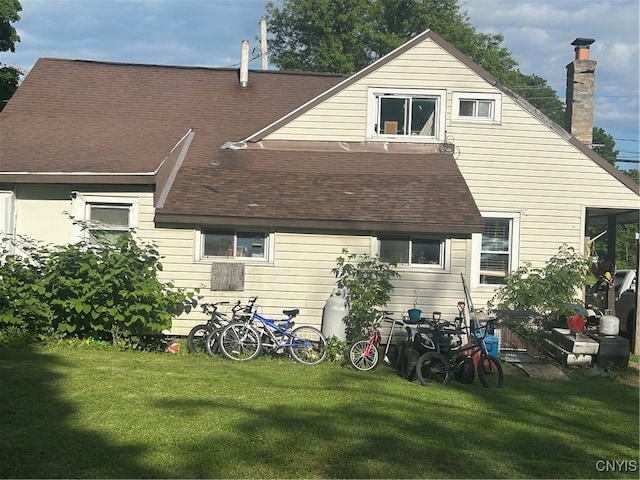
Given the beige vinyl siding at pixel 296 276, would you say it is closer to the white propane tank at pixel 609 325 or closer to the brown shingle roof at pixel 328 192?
the brown shingle roof at pixel 328 192

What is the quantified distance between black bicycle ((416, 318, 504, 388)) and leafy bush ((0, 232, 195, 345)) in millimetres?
4366

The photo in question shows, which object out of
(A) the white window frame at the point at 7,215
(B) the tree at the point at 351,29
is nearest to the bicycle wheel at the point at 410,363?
(A) the white window frame at the point at 7,215

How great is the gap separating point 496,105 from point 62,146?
9061 millimetres

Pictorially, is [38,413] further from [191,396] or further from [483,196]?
[483,196]

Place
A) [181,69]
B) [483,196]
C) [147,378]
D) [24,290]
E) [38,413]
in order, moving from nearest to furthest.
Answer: [38,413] < [147,378] < [24,290] < [483,196] < [181,69]

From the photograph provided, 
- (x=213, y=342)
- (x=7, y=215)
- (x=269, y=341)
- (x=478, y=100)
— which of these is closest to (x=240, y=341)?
(x=213, y=342)

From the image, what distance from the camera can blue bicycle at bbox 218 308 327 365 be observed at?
12547 mm

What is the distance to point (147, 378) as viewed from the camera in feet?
32.4

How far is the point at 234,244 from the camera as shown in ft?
45.2

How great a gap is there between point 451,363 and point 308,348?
104 inches

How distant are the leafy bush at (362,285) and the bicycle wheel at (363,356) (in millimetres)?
477

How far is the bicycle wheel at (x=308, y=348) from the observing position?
12711 millimetres

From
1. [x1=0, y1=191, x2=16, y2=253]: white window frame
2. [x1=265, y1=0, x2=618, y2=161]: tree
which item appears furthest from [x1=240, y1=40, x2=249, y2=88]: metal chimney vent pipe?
[x1=265, y1=0, x2=618, y2=161]: tree

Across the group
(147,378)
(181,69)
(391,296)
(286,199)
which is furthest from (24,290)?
(181,69)
